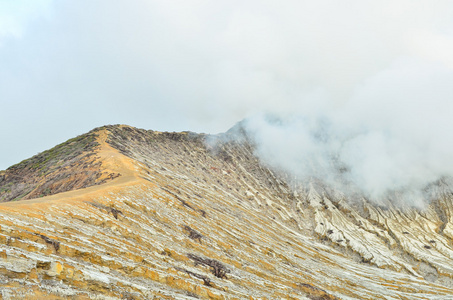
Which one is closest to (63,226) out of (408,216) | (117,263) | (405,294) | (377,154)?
(117,263)

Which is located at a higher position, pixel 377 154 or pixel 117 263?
pixel 377 154

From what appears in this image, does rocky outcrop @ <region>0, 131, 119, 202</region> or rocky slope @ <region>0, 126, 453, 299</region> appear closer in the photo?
rocky slope @ <region>0, 126, 453, 299</region>

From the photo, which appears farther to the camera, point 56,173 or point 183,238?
point 56,173

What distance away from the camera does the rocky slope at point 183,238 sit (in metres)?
14.3

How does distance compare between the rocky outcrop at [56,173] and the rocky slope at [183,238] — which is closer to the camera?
the rocky slope at [183,238]

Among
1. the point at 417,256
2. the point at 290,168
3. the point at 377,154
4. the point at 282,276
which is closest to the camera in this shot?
the point at 282,276

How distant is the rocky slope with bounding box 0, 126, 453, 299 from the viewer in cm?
1427

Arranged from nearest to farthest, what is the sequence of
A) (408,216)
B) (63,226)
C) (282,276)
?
(63,226)
(282,276)
(408,216)

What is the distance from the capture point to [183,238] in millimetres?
28344

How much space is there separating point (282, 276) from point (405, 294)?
94.2 ft

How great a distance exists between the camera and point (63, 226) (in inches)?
723

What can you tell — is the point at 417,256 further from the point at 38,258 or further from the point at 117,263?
the point at 38,258

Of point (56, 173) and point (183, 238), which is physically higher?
point (56, 173)

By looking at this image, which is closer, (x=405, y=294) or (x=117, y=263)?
(x=117, y=263)
